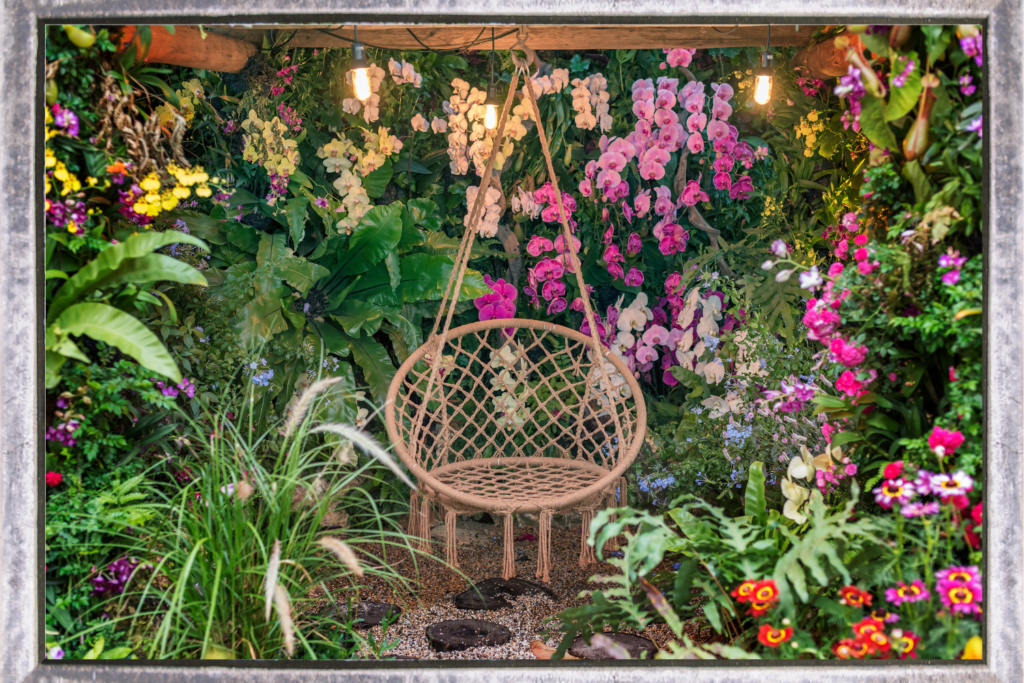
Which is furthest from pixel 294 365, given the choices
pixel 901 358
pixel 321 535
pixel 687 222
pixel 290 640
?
pixel 901 358

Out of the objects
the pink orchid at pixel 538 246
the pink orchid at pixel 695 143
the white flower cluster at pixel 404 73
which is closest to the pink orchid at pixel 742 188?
the pink orchid at pixel 695 143

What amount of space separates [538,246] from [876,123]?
1.71 meters

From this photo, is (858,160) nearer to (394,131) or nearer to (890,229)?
(890,229)

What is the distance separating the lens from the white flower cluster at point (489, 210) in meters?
2.94

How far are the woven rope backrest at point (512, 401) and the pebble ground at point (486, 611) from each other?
1.23ft

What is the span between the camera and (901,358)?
1.58m

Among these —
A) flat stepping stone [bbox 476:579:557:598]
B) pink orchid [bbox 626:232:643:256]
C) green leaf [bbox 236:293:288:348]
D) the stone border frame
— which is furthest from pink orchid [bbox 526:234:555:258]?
the stone border frame

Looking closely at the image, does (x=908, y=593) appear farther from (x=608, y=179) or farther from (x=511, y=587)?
(x=608, y=179)

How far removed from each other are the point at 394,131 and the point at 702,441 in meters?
1.90

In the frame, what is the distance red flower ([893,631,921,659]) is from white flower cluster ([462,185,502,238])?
210 centimetres

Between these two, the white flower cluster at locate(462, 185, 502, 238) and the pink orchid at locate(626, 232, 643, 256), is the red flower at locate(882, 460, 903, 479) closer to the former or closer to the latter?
the pink orchid at locate(626, 232, 643, 256)

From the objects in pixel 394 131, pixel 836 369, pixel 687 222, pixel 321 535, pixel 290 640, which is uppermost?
pixel 394 131

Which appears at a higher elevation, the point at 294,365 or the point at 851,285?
the point at 851,285

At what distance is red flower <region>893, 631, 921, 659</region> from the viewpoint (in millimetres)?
1477
